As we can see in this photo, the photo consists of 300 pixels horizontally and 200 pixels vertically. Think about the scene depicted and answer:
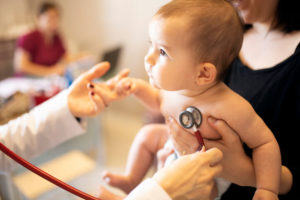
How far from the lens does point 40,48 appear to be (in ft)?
8.86

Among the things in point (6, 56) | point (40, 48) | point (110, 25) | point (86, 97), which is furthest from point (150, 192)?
point (6, 56)

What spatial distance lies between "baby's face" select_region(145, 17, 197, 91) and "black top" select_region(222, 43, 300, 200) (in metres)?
0.26

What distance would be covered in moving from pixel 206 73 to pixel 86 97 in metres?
0.40

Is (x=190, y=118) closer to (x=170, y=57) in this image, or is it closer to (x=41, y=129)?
(x=170, y=57)

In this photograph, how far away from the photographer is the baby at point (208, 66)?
0.63 metres

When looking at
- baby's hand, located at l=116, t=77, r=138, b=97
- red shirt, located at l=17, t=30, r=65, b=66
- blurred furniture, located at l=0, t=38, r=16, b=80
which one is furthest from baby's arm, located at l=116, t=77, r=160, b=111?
blurred furniture, located at l=0, t=38, r=16, b=80

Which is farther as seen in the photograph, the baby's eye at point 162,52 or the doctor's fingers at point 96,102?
the doctor's fingers at point 96,102

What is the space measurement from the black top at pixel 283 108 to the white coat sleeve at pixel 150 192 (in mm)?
324

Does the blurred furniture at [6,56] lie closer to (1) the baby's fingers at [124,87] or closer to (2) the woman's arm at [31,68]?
(2) the woman's arm at [31,68]

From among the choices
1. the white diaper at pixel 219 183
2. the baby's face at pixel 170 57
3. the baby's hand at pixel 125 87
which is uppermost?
the baby's face at pixel 170 57

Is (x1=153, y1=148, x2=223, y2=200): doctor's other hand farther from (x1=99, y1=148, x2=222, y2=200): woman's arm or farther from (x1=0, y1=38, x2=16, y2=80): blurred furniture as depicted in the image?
(x1=0, y1=38, x2=16, y2=80): blurred furniture

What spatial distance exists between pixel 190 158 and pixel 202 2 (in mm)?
360

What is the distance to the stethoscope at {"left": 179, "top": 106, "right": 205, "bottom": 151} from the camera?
65 cm

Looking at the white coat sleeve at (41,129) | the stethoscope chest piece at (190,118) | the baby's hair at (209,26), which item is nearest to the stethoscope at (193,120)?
the stethoscope chest piece at (190,118)
